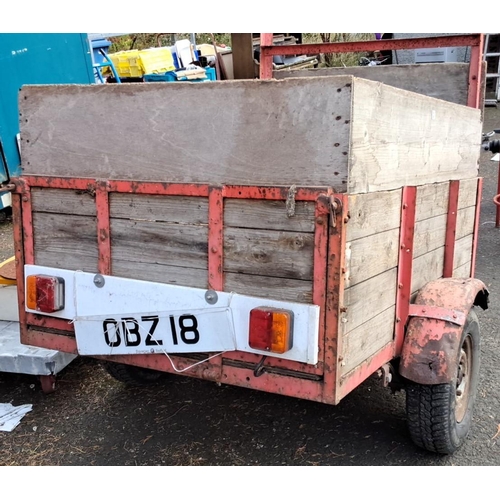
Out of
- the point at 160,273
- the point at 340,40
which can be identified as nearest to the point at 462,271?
the point at 160,273

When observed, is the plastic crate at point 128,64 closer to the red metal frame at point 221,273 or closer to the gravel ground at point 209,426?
the gravel ground at point 209,426

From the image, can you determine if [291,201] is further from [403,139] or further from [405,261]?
[405,261]

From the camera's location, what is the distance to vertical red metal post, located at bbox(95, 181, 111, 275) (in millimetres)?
2314

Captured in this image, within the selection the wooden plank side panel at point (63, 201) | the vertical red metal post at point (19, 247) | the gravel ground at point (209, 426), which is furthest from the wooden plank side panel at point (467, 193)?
the vertical red metal post at point (19, 247)

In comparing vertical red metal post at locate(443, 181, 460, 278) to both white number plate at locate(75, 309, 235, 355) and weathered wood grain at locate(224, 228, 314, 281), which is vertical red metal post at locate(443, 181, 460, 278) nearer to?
weathered wood grain at locate(224, 228, 314, 281)

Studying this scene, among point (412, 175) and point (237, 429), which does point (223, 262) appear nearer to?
point (412, 175)

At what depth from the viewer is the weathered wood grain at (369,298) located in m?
2.04

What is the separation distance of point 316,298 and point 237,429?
1.36 m

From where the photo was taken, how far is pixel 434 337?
97.3 inches

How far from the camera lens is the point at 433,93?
378cm

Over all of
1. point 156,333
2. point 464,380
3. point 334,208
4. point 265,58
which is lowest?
point 464,380

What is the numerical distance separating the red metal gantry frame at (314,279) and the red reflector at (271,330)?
11cm

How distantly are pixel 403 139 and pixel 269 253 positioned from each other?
2.37 ft

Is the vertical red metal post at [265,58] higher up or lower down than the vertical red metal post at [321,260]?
higher up
